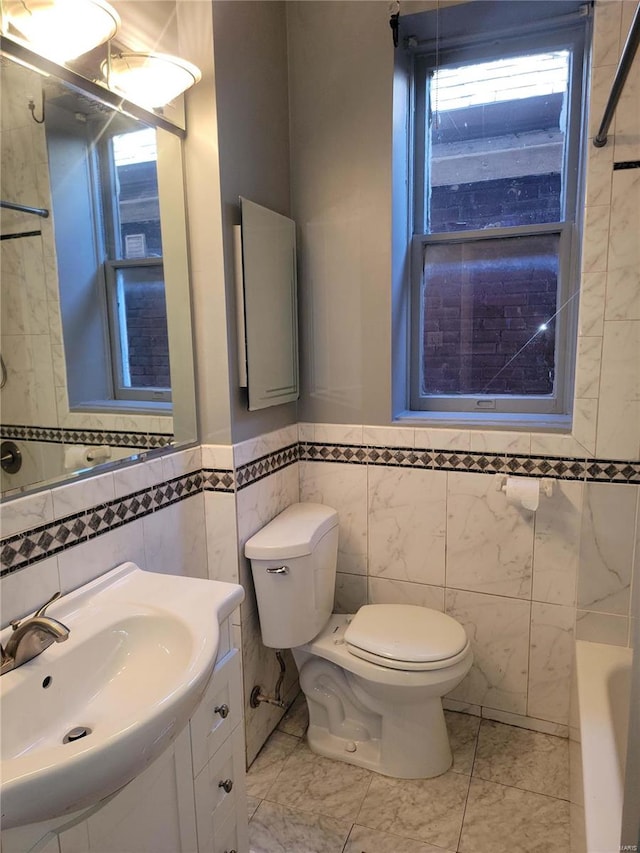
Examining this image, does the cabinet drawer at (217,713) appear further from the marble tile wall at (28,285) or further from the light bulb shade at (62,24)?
the light bulb shade at (62,24)

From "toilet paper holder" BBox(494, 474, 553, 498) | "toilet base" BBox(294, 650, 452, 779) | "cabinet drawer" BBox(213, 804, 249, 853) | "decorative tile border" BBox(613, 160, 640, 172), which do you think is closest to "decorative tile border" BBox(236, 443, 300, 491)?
"toilet base" BBox(294, 650, 452, 779)

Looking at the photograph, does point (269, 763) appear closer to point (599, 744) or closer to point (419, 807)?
point (419, 807)

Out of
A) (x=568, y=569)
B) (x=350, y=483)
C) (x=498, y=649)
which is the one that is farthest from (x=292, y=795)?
(x=568, y=569)

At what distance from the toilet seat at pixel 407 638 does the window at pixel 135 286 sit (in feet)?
3.46

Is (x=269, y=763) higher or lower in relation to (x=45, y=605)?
lower

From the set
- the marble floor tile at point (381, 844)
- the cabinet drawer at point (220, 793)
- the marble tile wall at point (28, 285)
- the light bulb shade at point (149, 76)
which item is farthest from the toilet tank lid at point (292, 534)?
the light bulb shade at point (149, 76)

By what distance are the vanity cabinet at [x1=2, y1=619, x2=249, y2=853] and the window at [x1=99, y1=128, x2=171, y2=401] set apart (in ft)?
2.85

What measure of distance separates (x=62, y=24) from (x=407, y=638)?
6.44 feet

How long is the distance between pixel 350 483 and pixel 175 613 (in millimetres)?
1096

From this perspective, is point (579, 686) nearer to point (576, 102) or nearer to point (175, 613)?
point (175, 613)

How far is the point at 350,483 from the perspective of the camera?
86.7 inches

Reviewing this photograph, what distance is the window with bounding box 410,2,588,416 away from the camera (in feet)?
6.57

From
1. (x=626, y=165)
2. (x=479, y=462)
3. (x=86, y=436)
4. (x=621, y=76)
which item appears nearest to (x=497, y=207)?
(x=626, y=165)

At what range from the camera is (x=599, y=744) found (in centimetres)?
143
